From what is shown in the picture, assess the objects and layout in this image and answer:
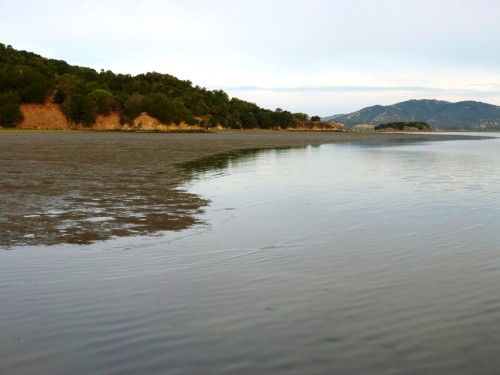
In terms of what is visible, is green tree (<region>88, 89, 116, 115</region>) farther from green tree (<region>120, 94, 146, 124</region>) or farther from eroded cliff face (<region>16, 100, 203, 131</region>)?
green tree (<region>120, 94, 146, 124</region>)

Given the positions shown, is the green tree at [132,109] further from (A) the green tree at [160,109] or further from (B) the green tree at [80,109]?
(B) the green tree at [80,109]

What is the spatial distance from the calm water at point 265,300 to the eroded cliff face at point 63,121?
150 meters

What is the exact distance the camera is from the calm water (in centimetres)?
542

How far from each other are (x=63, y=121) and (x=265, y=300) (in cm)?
16126

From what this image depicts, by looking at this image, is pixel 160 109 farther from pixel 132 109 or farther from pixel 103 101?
pixel 103 101

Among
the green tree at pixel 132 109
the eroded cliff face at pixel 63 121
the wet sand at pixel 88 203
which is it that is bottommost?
the wet sand at pixel 88 203

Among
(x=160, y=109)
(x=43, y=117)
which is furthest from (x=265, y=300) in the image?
(x=160, y=109)

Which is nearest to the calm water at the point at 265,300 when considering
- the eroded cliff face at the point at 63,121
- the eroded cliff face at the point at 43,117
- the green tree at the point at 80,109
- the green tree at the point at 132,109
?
the eroded cliff face at the point at 43,117

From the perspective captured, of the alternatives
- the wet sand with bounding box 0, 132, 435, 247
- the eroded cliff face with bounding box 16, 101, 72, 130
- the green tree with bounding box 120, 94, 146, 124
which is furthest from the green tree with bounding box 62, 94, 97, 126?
the wet sand with bounding box 0, 132, 435, 247

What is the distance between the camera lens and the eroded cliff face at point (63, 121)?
490 ft

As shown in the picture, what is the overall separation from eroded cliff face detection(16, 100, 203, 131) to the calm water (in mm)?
149837

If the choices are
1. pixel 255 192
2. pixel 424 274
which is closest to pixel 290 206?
pixel 255 192

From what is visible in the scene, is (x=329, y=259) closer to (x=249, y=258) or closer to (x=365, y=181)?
(x=249, y=258)

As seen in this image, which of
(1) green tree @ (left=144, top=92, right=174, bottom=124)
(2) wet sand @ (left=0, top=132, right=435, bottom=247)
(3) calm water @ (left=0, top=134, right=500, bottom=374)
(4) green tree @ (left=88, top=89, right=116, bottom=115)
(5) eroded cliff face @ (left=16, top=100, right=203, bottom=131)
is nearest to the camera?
(3) calm water @ (left=0, top=134, right=500, bottom=374)
